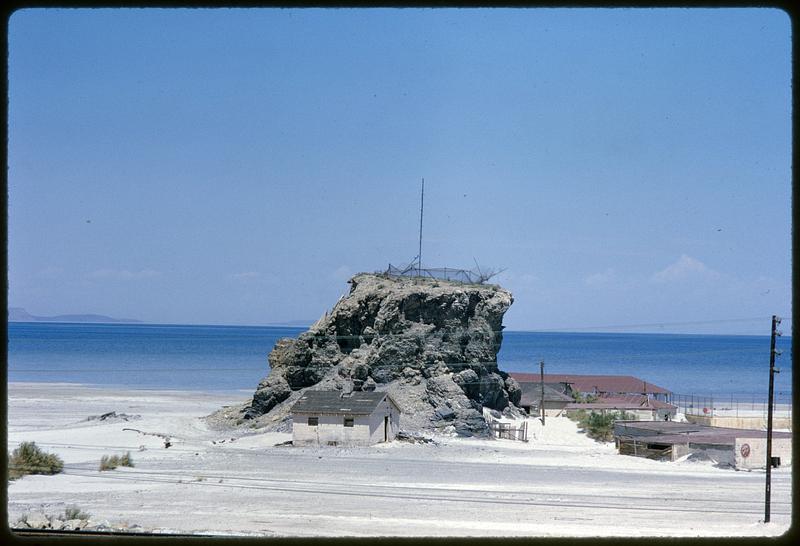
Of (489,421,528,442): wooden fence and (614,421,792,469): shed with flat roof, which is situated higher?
(614,421,792,469): shed with flat roof

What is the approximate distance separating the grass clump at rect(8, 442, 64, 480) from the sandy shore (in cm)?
41

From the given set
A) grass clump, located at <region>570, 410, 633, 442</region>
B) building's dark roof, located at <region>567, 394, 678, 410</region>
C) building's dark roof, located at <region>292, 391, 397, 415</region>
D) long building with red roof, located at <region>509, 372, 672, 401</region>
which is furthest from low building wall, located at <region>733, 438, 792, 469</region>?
long building with red roof, located at <region>509, 372, 672, 401</region>

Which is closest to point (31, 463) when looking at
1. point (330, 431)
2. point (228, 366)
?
point (330, 431)

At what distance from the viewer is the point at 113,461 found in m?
26.0

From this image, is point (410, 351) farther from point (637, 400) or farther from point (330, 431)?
point (637, 400)

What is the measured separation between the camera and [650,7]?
10.1ft

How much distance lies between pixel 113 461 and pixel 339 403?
851 cm

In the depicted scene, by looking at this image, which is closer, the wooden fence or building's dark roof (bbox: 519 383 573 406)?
the wooden fence

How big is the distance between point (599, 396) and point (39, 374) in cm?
4899

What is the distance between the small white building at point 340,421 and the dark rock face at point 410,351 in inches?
160

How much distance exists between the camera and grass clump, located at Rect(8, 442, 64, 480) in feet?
74.4

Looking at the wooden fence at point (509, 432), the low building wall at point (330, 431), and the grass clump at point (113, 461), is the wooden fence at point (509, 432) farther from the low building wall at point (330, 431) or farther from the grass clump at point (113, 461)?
the grass clump at point (113, 461)

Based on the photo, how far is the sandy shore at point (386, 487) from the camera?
55.3 ft

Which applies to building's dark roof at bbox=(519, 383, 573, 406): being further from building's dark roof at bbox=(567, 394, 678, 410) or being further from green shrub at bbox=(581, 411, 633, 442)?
green shrub at bbox=(581, 411, 633, 442)
